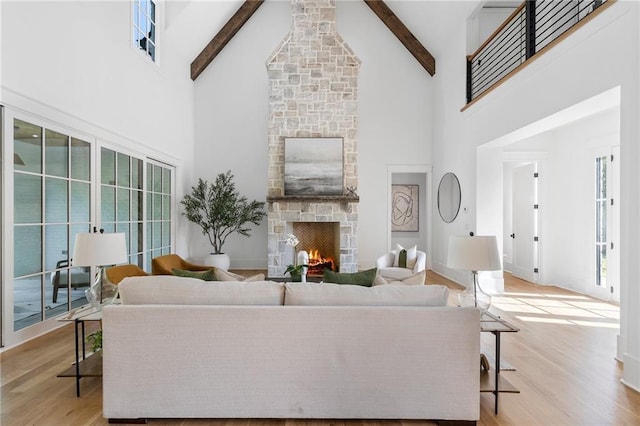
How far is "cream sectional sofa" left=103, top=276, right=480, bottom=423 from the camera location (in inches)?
82.9

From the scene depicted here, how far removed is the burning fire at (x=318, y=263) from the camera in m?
7.32

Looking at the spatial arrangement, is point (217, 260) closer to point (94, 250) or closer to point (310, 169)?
point (310, 169)

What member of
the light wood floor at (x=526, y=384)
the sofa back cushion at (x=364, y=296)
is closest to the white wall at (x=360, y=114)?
the light wood floor at (x=526, y=384)

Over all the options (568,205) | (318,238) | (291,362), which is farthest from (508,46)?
(291,362)

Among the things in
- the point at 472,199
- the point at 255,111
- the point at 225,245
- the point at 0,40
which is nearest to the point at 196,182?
the point at 225,245

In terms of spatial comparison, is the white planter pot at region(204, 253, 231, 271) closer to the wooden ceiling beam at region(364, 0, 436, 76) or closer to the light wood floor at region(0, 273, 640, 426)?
the light wood floor at region(0, 273, 640, 426)

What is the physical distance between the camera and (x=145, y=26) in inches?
228

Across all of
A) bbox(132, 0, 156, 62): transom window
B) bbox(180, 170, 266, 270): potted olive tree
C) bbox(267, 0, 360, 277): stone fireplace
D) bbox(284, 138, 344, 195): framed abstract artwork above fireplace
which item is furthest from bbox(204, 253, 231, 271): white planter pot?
bbox(132, 0, 156, 62): transom window

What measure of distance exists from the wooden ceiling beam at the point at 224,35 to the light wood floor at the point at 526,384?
580 centimetres

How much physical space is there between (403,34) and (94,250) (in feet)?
23.9

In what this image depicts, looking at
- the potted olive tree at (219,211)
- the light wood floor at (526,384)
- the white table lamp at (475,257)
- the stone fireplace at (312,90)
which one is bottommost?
the light wood floor at (526,384)

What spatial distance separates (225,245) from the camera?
8.04 m

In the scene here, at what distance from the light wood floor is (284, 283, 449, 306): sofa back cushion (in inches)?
28.2

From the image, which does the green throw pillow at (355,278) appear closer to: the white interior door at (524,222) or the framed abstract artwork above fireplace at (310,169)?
the framed abstract artwork above fireplace at (310,169)
